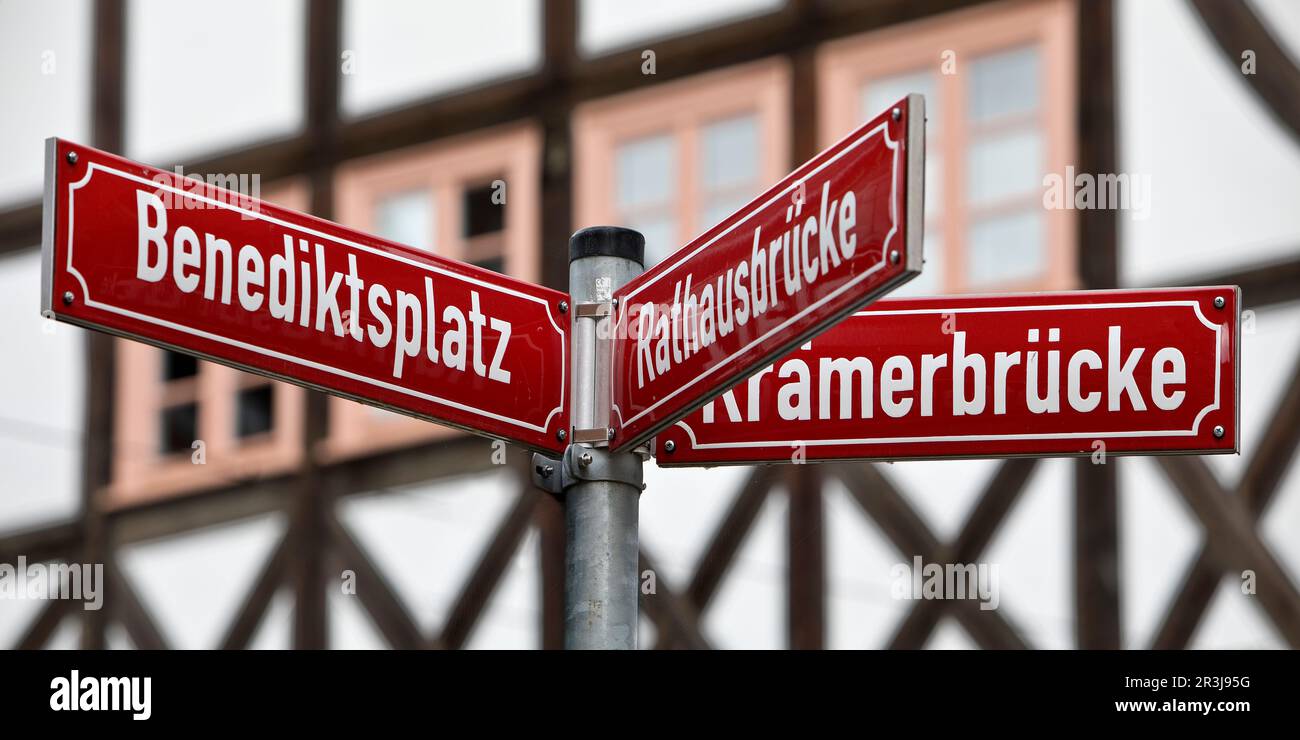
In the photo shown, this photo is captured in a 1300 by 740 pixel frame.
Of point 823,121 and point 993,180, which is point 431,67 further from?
point 993,180

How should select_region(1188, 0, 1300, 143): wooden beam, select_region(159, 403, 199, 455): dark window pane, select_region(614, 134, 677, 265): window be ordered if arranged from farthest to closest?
select_region(159, 403, 199, 455): dark window pane, select_region(614, 134, 677, 265): window, select_region(1188, 0, 1300, 143): wooden beam

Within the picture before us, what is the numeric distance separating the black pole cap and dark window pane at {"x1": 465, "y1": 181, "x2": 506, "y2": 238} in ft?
17.1

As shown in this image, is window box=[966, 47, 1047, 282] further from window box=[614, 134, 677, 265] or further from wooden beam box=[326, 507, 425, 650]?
wooden beam box=[326, 507, 425, 650]

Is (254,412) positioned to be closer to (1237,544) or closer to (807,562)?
(807,562)

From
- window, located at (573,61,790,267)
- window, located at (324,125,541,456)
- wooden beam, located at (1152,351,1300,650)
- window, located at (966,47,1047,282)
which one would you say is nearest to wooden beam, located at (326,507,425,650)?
window, located at (324,125,541,456)

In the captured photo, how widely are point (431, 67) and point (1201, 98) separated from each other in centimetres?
330

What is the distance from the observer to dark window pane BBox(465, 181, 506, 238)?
29.2ft

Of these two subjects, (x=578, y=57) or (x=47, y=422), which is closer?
(x=578, y=57)

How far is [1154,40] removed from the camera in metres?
7.46

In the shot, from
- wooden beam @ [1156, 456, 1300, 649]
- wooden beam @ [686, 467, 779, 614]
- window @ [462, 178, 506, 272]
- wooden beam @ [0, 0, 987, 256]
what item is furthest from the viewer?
window @ [462, 178, 506, 272]

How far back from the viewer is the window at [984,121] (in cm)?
761

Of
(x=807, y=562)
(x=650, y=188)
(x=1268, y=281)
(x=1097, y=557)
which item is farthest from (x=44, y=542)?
(x=1268, y=281)
